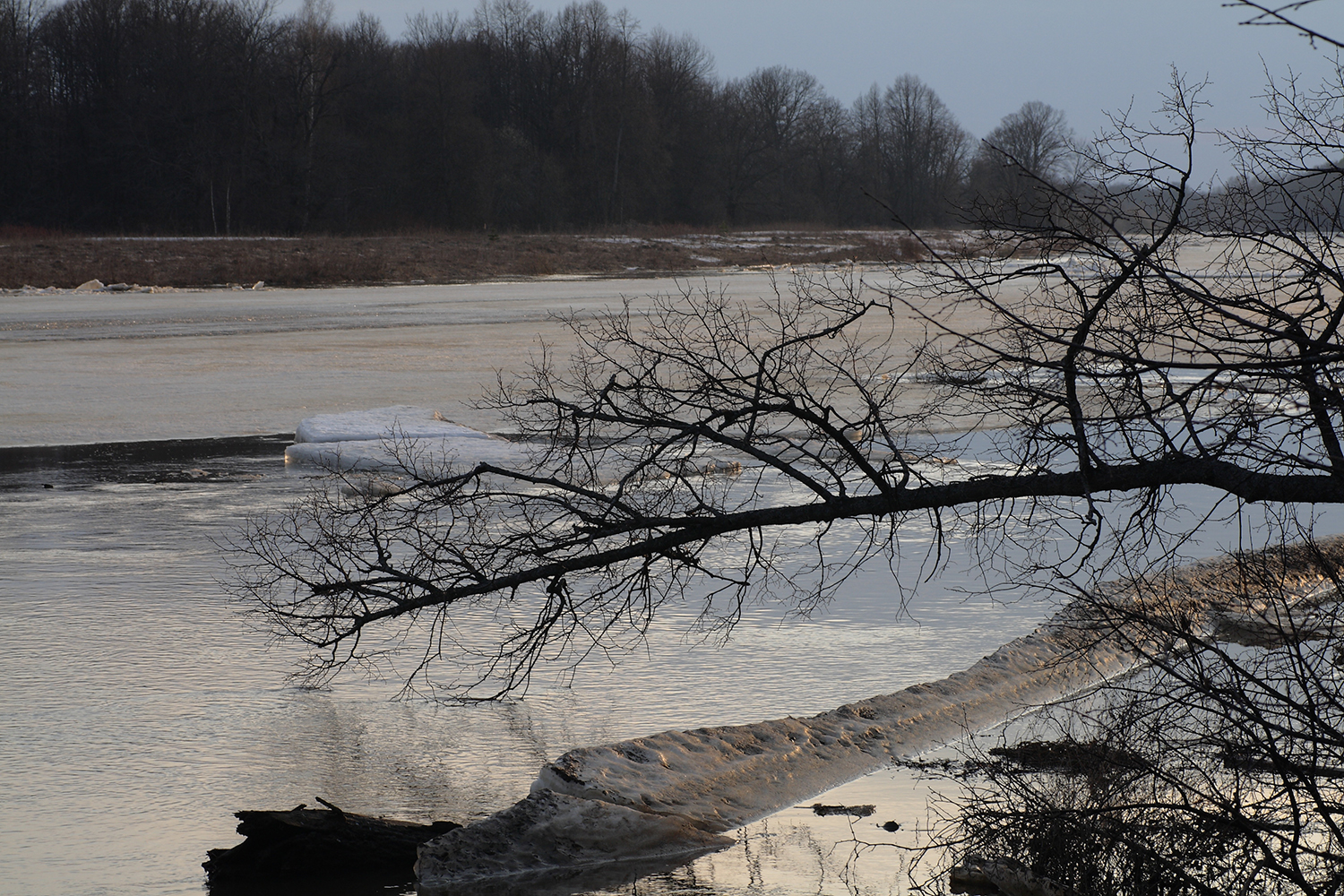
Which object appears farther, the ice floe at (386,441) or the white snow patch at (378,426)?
the white snow patch at (378,426)

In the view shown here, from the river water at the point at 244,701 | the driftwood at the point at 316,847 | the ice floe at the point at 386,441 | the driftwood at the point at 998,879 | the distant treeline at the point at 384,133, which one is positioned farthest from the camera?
the distant treeline at the point at 384,133

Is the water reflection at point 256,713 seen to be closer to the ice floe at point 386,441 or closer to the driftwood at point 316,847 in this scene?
the driftwood at point 316,847

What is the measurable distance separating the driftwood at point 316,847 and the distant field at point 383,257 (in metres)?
30.2

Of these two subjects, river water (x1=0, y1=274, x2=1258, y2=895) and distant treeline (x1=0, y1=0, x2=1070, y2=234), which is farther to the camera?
distant treeline (x1=0, y1=0, x2=1070, y2=234)

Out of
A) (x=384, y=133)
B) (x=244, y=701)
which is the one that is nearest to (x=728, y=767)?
(x=244, y=701)

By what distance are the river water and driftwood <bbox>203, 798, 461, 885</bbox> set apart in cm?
8

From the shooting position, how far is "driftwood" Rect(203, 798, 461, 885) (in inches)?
171

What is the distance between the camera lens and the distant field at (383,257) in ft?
130

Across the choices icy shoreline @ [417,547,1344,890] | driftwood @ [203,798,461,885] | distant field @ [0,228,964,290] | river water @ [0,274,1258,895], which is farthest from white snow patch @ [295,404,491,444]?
distant field @ [0,228,964,290]

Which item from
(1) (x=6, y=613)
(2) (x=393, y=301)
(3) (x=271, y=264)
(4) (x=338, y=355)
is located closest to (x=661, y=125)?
(3) (x=271, y=264)

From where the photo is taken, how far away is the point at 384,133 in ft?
229

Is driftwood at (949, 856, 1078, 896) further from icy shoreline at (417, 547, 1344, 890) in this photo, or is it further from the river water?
icy shoreline at (417, 547, 1344, 890)

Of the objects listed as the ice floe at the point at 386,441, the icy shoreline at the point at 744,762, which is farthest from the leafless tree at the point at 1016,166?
the ice floe at the point at 386,441

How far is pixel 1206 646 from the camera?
3.62 m
